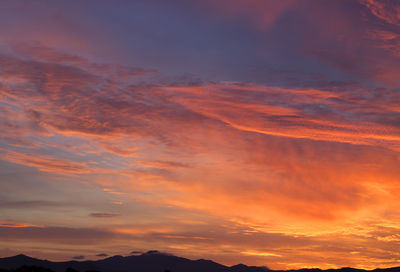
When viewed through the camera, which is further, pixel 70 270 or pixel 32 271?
pixel 70 270

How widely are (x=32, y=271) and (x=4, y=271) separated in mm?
8617

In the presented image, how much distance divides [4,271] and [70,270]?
91.0 ft

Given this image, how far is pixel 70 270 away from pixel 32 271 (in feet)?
63.6

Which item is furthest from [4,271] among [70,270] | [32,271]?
[70,270]

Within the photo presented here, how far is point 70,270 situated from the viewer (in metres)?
144

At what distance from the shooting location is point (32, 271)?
12581 centimetres

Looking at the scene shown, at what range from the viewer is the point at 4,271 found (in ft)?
390

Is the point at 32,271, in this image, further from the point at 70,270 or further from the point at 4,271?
the point at 70,270

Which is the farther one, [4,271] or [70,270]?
[70,270]
